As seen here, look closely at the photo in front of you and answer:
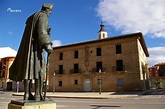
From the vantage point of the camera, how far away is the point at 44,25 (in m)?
3.71

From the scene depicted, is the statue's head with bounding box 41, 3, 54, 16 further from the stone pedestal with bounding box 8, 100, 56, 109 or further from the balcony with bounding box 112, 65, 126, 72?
the balcony with bounding box 112, 65, 126, 72

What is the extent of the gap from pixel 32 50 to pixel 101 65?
2803cm

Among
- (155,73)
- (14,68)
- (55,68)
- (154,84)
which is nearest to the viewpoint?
(14,68)

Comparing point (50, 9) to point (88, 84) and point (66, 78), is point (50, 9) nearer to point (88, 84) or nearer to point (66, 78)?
point (88, 84)

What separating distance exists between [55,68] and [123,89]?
46.5ft

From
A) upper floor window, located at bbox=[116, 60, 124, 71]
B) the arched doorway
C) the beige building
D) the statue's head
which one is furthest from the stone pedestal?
the arched doorway

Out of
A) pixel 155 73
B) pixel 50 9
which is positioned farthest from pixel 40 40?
pixel 155 73

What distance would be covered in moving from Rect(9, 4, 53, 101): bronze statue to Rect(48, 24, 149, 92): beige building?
2248 centimetres

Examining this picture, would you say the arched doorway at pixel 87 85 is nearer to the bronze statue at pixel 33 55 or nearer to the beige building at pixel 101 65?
the beige building at pixel 101 65

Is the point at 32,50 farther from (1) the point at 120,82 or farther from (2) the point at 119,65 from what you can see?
(2) the point at 119,65

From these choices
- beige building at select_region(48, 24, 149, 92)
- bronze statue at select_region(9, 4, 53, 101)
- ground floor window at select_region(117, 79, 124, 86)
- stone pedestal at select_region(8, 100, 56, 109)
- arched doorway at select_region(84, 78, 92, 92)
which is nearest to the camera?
stone pedestal at select_region(8, 100, 56, 109)

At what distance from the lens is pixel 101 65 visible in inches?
1233

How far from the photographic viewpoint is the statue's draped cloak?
356 centimetres

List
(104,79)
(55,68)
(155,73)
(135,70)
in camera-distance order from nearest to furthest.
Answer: (135,70)
(104,79)
(55,68)
(155,73)
